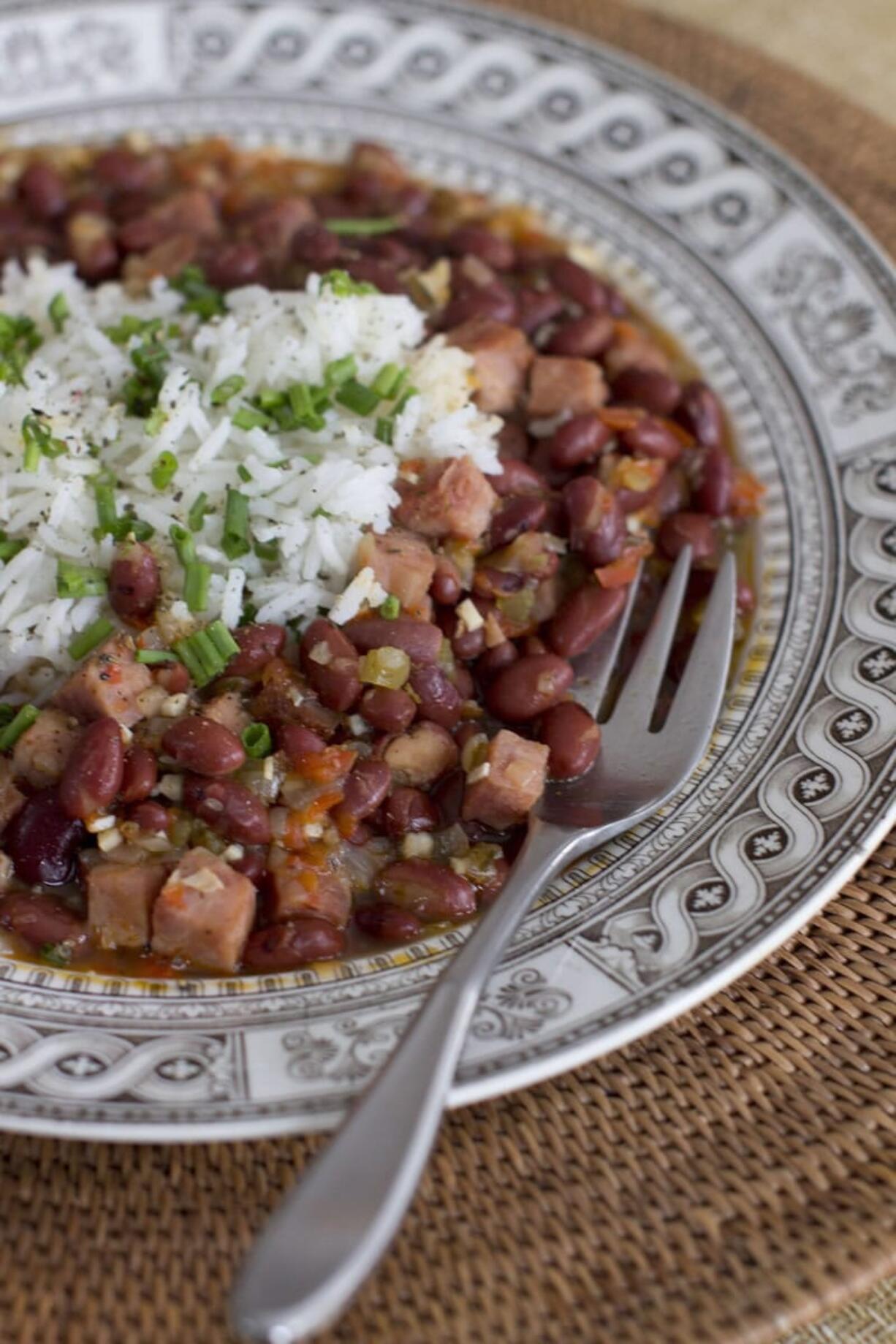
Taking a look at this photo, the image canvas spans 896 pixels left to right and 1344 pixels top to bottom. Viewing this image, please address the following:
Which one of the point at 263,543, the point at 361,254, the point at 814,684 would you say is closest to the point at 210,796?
the point at 263,543

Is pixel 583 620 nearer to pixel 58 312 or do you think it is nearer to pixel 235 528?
pixel 235 528

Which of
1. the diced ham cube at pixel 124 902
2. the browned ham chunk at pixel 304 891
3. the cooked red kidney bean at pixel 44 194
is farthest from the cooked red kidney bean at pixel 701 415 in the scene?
the cooked red kidney bean at pixel 44 194

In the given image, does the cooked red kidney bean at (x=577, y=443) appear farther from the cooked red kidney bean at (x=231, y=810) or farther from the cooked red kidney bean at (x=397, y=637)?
the cooked red kidney bean at (x=231, y=810)

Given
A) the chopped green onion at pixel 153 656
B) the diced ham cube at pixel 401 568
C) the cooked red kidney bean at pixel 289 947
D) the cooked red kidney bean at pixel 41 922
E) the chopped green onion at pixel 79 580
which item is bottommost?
the cooked red kidney bean at pixel 41 922

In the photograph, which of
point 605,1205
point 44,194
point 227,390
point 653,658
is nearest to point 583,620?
point 653,658

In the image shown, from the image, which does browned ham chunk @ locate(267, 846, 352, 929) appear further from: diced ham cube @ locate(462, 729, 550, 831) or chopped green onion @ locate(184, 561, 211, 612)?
chopped green onion @ locate(184, 561, 211, 612)
